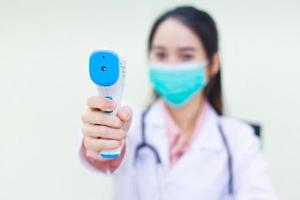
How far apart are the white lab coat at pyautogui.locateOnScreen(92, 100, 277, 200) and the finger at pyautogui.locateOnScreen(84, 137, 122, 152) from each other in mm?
327

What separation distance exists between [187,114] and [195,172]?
5.9 inches

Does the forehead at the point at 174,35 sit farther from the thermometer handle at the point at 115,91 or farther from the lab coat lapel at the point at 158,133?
the thermometer handle at the point at 115,91

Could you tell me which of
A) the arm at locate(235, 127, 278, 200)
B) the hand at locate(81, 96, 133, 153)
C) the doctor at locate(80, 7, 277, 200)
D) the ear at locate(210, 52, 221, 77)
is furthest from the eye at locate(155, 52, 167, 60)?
the hand at locate(81, 96, 133, 153)

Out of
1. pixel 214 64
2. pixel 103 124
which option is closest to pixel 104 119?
pixel 103 124

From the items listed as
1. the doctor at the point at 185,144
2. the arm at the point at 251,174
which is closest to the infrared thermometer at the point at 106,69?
the doctor at the point at 185,144

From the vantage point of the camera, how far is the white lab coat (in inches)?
32.8

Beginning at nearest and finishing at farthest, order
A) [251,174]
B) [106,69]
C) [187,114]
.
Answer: [106,69], [251,174], [187,114]

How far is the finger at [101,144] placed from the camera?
0.46 m

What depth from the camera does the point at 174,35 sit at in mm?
846

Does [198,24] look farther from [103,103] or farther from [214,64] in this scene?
[103,103]

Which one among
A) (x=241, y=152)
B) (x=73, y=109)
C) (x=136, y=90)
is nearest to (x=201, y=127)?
(x=241, y=152)

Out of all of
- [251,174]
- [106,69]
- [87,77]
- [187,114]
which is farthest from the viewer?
[87,77]

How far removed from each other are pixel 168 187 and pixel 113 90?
0.47m

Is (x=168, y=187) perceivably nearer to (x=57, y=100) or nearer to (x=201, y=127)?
(x=201, y=127)
